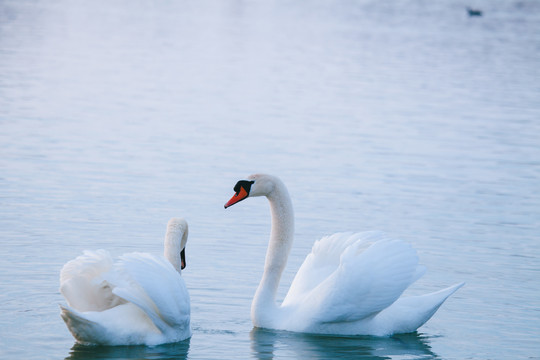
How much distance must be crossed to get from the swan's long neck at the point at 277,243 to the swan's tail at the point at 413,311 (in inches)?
36.4

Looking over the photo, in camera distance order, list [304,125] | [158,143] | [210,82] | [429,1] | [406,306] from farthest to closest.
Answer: [429,1] → [210,82] → [304,125] → [158,143] → [406,306]

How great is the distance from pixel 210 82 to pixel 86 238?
1564cm

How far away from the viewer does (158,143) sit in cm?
1747

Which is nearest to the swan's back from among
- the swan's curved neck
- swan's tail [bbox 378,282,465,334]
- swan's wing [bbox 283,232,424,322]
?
the swan's curved neck

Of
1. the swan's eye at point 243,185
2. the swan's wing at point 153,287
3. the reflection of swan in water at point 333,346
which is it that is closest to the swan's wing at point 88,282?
the swan's wing at point 153,287

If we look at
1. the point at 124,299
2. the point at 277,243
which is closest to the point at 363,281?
the point at 277,243

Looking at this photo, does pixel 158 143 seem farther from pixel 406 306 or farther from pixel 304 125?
pixel 406 306

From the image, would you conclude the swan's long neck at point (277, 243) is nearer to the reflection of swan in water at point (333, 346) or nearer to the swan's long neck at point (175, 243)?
the reflection of swan in water at point (333, 346)

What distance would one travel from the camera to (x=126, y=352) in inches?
310

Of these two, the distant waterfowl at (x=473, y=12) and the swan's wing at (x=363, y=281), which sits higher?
the distant waterfowl at (x=473, y=12)

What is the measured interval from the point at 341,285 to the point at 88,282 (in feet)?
6.36

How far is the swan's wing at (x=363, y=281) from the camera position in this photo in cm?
843

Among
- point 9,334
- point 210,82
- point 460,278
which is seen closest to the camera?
point 9,334

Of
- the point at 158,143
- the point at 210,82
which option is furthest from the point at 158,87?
the point at 158,143
